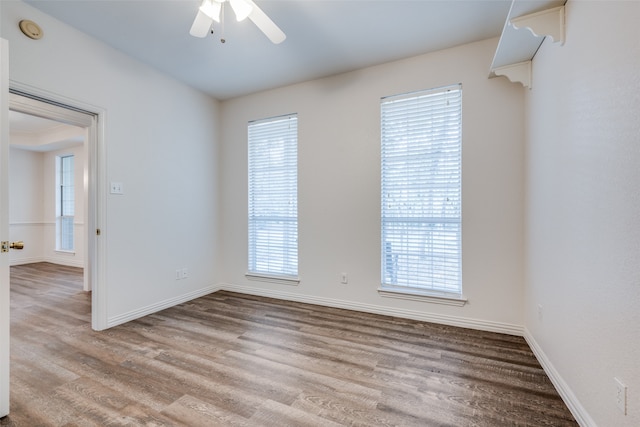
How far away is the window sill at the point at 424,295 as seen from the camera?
278cm

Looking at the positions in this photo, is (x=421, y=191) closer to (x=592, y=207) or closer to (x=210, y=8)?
(x=592, y=207)

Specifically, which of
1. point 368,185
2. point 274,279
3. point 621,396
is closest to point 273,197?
point 274,279

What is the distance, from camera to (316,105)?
342cm

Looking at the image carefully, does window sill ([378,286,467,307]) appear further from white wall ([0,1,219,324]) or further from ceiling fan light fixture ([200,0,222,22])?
ceiling fan light fixture ([200,0,222,22])

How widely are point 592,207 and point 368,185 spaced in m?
1.92

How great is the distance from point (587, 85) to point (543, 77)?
726 mm

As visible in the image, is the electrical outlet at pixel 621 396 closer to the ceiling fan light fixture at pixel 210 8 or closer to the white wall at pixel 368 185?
the white wall at pixel 368 185

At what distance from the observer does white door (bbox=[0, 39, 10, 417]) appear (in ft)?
5.11

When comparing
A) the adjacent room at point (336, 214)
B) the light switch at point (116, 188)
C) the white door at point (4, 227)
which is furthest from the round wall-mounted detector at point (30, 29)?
the light switch at point (116, 188)

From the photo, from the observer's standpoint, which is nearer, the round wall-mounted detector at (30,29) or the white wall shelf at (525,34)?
the white wall shelf at (525,34)

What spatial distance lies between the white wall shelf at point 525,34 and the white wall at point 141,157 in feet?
11.1

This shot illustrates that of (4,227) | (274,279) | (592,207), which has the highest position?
(592,207)

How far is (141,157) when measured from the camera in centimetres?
308

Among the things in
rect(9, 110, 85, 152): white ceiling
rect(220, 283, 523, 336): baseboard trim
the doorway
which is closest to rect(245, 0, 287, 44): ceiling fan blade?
rect(220, 283, 523, 336): baseboard trim
